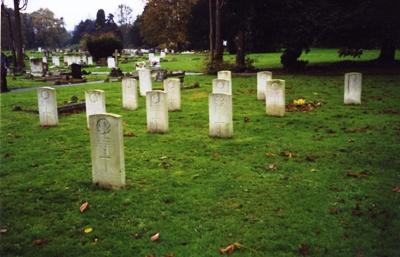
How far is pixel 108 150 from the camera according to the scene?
7512 mm

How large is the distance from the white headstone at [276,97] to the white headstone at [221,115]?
293 cm

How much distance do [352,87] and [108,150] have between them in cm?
1051

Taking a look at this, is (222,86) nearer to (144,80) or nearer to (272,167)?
(144,80)

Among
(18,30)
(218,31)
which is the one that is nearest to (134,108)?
(218,31)

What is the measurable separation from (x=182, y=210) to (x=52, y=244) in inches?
73.2

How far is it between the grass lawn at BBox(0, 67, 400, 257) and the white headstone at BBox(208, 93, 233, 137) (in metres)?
0.30

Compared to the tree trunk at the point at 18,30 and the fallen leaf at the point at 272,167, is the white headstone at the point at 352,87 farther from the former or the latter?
the tree trunk at the point at 18,30

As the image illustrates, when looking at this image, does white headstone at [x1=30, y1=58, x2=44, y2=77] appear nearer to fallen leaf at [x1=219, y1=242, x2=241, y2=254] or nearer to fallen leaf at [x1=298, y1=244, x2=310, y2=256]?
fallen leaf at [x1=219, y1=242, x2=241, y2=254]

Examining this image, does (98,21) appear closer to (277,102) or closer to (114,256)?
(277,102)

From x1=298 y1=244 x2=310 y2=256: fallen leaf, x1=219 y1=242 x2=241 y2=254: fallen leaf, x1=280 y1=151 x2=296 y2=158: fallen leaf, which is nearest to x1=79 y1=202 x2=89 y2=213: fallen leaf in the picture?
x1=219 y1=242 x2=241 y2=254: fallen leaf

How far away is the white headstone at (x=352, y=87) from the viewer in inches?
596

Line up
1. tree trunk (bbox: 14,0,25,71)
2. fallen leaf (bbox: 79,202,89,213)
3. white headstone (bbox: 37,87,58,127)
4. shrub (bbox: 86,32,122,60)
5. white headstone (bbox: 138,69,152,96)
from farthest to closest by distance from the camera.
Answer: shrub (bbox: 86,32,122,60) → tree trunk (bbox: 14,0,25,71) → white headstone (bbox: 138,69,152,96) → white headstone (bbox: 37,87,58,127) → fallen leaf (bbox: 79,202,89,213)

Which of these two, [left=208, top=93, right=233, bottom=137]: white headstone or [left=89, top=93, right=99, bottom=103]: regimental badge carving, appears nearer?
[left=208, top=93, right=233, bottom=137]: white headstone

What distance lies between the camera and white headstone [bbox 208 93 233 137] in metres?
11.1
